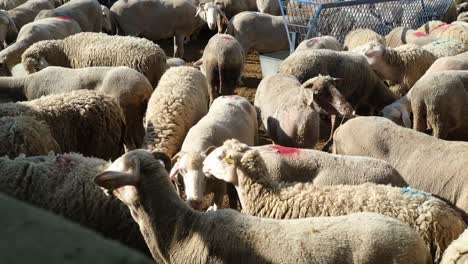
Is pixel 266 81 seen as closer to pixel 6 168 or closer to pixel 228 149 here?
pixel 228 149

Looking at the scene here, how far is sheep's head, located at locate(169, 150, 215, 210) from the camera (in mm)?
4117

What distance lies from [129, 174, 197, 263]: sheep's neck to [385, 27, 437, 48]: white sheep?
7.22 meters

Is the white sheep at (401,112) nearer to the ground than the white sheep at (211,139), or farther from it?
nearer to the ground

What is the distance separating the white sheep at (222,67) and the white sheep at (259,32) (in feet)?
7.50

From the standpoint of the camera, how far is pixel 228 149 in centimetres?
391

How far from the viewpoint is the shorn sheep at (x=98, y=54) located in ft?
23.7

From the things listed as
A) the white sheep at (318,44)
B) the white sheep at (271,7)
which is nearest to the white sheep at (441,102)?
the white sheep at (318,44)

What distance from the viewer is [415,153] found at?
15.6 feet

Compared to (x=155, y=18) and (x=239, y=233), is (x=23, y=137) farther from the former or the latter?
(x=155, y=18)

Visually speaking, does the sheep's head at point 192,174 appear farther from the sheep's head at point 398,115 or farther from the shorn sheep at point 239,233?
the sheep's head at point 398,115

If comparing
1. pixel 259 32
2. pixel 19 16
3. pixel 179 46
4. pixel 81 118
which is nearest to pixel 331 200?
pixel 81 118

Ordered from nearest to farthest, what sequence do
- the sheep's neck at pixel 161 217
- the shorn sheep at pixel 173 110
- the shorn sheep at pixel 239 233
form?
the shorn sheep at pixel 239 233 < the sheep's neck at pixel 161 217 < the shorn sheep at pixel 173 110

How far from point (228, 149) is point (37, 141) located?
5.56 ft

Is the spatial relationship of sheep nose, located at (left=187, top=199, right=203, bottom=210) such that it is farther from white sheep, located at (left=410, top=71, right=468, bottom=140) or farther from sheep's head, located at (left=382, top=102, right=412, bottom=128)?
white sheep, located at (left=410, top=71, right=468, bottom=140)
